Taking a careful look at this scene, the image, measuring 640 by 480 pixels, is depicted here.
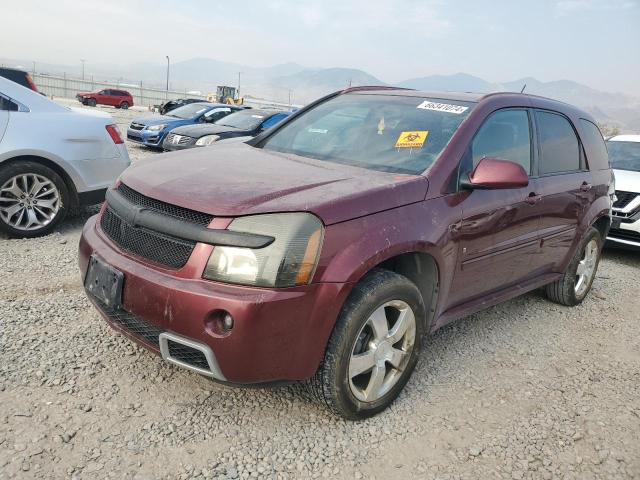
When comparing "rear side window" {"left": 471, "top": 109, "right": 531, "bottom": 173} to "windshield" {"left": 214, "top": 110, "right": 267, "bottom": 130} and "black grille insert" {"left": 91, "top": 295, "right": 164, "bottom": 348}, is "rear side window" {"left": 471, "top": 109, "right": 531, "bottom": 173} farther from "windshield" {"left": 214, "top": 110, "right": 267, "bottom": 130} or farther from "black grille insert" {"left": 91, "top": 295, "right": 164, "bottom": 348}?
"windshield" {"left": 214, "top": 110, "right": 267, "bottom": 130}

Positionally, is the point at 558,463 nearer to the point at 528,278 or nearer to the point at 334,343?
the point at 334,343

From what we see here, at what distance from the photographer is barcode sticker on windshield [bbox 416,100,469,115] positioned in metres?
3.17

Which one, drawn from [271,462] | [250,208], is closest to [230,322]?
[250,208]

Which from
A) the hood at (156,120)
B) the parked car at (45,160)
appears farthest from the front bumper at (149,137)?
the parked car at (45,160)

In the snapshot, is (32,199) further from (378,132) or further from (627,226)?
(627,226)

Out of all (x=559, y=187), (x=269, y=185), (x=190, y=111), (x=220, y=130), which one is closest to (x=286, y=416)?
(x=269, y=185)

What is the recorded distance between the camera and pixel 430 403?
9.27 ft

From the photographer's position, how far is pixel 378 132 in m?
3.23

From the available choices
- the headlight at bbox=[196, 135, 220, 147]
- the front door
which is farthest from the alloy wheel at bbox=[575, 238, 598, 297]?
the headlight at bbox=[196, 135, 220, 147]

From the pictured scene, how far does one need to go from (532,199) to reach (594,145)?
1.52 m

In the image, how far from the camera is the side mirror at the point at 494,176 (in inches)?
109

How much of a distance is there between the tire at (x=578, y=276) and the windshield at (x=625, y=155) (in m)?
3.27

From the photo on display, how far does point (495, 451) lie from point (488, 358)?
1.03 m

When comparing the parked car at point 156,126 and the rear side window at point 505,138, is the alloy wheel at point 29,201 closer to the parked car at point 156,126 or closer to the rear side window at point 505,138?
the rear side window at point 505,138
